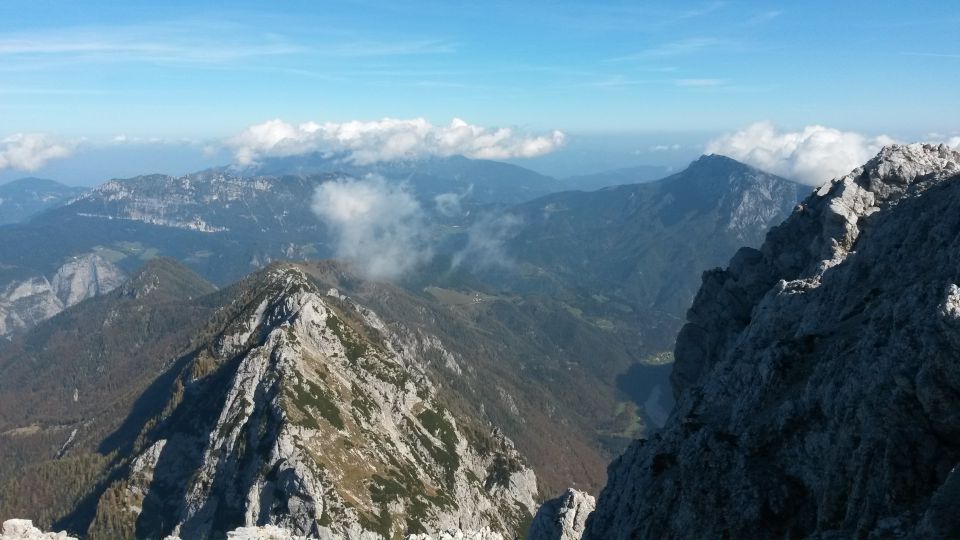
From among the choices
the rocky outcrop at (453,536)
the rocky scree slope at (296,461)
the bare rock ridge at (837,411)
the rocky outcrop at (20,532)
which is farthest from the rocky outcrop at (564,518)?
the rocky outcrop at (20,532)

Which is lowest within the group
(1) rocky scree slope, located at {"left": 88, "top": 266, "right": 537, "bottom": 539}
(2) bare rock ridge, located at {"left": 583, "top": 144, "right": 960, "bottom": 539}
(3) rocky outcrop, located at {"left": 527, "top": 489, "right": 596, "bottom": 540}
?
(1) rocky scree slope, located at {"left": 88, "top": 266, "right": 537, "bottom": 539}

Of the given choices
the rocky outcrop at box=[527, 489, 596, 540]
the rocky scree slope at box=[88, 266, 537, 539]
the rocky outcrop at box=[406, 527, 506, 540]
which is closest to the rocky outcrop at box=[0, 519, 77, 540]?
the rocky outcrop at box=[406, 527, 506, 540]

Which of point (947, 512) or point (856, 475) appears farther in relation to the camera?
point (856, 475)

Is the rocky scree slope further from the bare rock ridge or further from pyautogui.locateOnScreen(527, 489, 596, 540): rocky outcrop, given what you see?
the bare rock ridge

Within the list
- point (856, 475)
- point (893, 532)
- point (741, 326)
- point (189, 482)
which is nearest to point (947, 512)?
point (893, 532)

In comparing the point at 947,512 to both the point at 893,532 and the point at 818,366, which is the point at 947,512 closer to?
the point at 893,532

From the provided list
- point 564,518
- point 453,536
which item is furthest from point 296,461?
point 564,518
